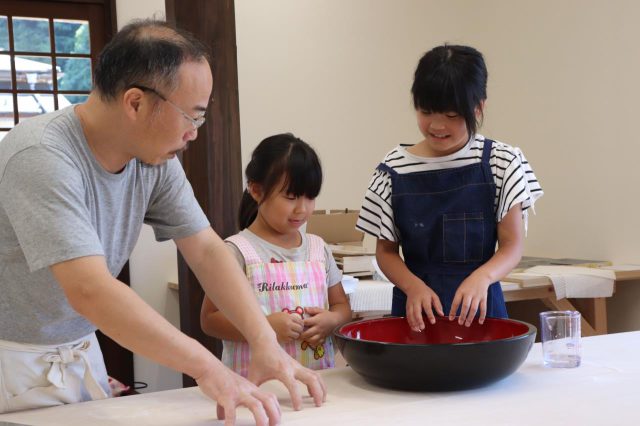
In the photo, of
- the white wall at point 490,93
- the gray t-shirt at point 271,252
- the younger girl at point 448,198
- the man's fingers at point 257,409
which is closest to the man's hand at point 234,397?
the man's fingers at point 257,409

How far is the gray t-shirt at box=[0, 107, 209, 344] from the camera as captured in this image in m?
1.07

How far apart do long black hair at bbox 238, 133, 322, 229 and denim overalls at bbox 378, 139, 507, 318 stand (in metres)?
0.19

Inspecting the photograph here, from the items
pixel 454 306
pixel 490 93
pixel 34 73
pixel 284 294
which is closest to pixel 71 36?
pixel 34 73

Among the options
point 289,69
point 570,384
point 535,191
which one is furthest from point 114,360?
point 570,384

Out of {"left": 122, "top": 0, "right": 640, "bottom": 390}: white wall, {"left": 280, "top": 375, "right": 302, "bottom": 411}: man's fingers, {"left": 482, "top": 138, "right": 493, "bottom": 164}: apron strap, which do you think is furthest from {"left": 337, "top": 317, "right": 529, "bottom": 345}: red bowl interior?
{"left": 122, "top": 0, "right": 640, "bottom": 390}: white wall

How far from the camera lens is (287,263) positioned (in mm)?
1758

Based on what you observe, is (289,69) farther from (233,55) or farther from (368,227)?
(368,227)

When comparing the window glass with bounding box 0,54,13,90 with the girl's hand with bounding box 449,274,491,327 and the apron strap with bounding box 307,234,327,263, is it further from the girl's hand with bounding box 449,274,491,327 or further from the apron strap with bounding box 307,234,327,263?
the girl's hand with bounding box 449,274,491,327

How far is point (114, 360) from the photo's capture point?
13.2 ft

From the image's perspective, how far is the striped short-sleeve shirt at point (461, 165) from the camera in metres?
1.65

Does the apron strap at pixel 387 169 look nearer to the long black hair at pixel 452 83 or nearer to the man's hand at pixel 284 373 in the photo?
the long black hair at pixel 452 83

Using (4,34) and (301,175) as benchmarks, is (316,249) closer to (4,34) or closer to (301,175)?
(301,175)

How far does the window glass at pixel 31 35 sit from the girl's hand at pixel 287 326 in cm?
276

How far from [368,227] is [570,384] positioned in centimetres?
61
